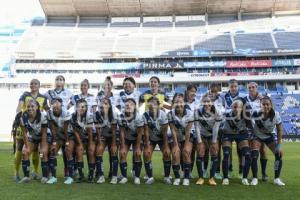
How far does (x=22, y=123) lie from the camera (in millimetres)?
7152

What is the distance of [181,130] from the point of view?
7.14 m

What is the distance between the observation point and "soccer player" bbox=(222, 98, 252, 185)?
711 centimetres

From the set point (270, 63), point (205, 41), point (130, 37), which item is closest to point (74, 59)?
point (130, 37)

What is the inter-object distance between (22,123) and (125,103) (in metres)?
1.91

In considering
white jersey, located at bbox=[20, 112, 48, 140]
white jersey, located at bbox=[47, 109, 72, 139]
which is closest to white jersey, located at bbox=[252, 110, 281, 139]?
white jersey, located at bbox=[47, 109, 72, 139]

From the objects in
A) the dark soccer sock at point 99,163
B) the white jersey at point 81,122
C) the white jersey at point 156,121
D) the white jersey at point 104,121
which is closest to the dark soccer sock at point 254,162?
the white jersey at point 156,121

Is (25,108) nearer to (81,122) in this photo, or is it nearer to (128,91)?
(81,122)

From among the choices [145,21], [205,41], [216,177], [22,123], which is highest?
[145,21]

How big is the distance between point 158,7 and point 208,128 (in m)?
47.0

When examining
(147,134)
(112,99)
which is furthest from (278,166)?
(112,99)

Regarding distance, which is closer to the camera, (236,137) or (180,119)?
(180,119)

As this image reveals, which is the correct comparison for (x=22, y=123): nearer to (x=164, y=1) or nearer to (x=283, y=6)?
(x=164, y=1)

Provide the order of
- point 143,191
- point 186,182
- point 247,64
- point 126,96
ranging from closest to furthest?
point 143,191, point 186,182, point 126,96, point 247,64

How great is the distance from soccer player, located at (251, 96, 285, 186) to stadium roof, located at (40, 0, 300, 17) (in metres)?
44.9
